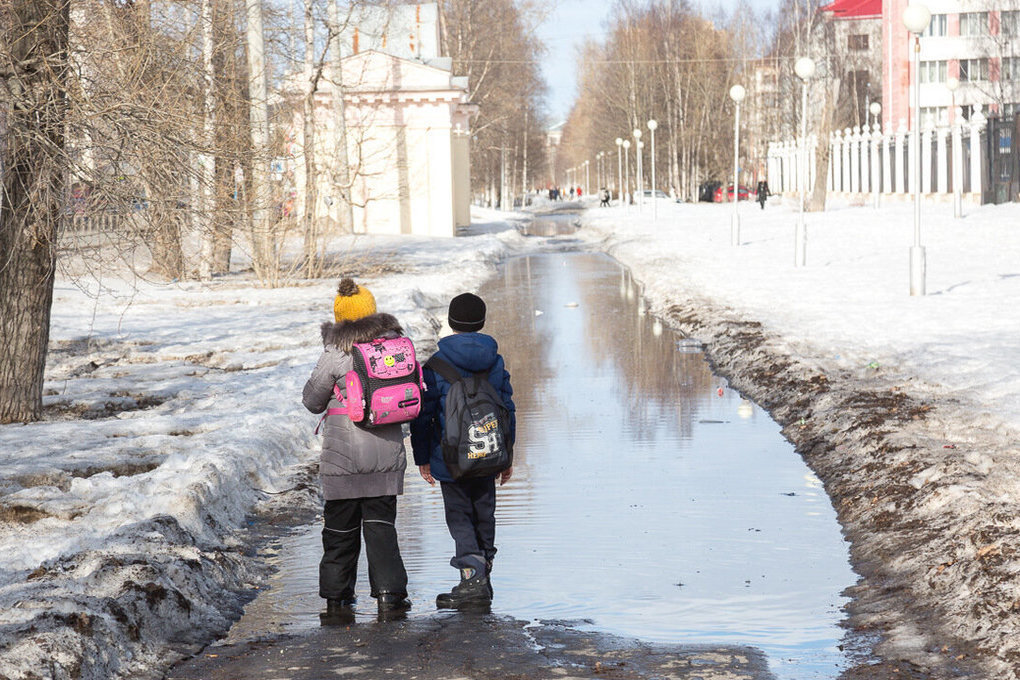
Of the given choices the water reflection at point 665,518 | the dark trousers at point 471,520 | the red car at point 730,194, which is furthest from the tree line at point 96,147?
the red car at point 730,194

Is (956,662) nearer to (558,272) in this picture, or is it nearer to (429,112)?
(558,272)

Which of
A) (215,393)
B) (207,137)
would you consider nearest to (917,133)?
(215,393)

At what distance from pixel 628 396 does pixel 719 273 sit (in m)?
14.0

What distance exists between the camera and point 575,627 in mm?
6031

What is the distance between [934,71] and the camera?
81875mm

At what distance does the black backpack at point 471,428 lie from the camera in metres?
6.36

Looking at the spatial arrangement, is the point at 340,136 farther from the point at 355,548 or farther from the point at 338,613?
the point at 338,613

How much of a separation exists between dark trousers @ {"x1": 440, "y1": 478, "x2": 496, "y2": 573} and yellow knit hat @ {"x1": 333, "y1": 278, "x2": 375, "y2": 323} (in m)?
0.92

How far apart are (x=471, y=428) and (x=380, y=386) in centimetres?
49

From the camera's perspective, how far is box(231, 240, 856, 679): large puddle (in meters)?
6.20

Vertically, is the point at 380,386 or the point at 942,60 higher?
the point at 942,60

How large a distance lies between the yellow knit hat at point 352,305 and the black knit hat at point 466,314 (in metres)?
0.40

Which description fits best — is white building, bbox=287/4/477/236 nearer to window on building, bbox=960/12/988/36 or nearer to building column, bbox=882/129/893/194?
building column, bbox=882/129/893/194

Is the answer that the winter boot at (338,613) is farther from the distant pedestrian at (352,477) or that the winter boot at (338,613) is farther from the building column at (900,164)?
the building column at (900,164)
